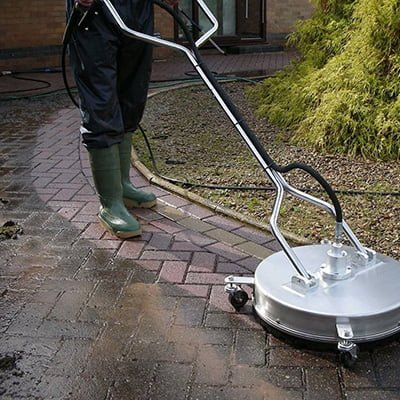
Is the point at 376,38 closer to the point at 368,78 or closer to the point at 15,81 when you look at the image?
the point at 368,78

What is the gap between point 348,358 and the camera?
7.14ft

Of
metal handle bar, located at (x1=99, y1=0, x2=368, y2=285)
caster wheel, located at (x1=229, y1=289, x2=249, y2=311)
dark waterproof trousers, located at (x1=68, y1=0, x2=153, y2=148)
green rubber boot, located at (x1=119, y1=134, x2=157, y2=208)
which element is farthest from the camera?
green rubber boot, located at (x1=119, y1=134, x2=157, y2=208)

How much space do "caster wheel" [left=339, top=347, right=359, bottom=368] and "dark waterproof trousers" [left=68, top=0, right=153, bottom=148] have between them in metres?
1.60

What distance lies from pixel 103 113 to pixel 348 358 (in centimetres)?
166

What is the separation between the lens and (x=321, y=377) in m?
2.17

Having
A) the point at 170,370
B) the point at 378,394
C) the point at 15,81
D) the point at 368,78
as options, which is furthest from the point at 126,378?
the point at 15,81

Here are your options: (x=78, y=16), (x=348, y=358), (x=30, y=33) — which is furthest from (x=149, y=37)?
(x=30, y=33)

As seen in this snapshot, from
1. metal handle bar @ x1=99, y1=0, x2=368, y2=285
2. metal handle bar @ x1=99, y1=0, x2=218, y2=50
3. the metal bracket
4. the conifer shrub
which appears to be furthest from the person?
the conifer shrub

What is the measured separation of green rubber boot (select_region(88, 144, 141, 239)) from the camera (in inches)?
130

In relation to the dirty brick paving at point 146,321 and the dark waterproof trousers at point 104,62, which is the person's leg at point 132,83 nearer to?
the dark waterproof trousers at point 104,62

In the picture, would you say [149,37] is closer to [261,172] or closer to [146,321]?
[146,321]

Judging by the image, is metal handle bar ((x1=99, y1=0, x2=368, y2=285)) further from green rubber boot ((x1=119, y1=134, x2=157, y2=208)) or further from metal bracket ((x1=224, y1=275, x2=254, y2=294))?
green rubber boot ((x1=119, y1=134, x2=157, y2=208))

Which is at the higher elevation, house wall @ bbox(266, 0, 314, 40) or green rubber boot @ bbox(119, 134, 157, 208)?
green rubber boot @ bbox(119, 134, 157, 208)

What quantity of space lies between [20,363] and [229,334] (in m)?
0.75
